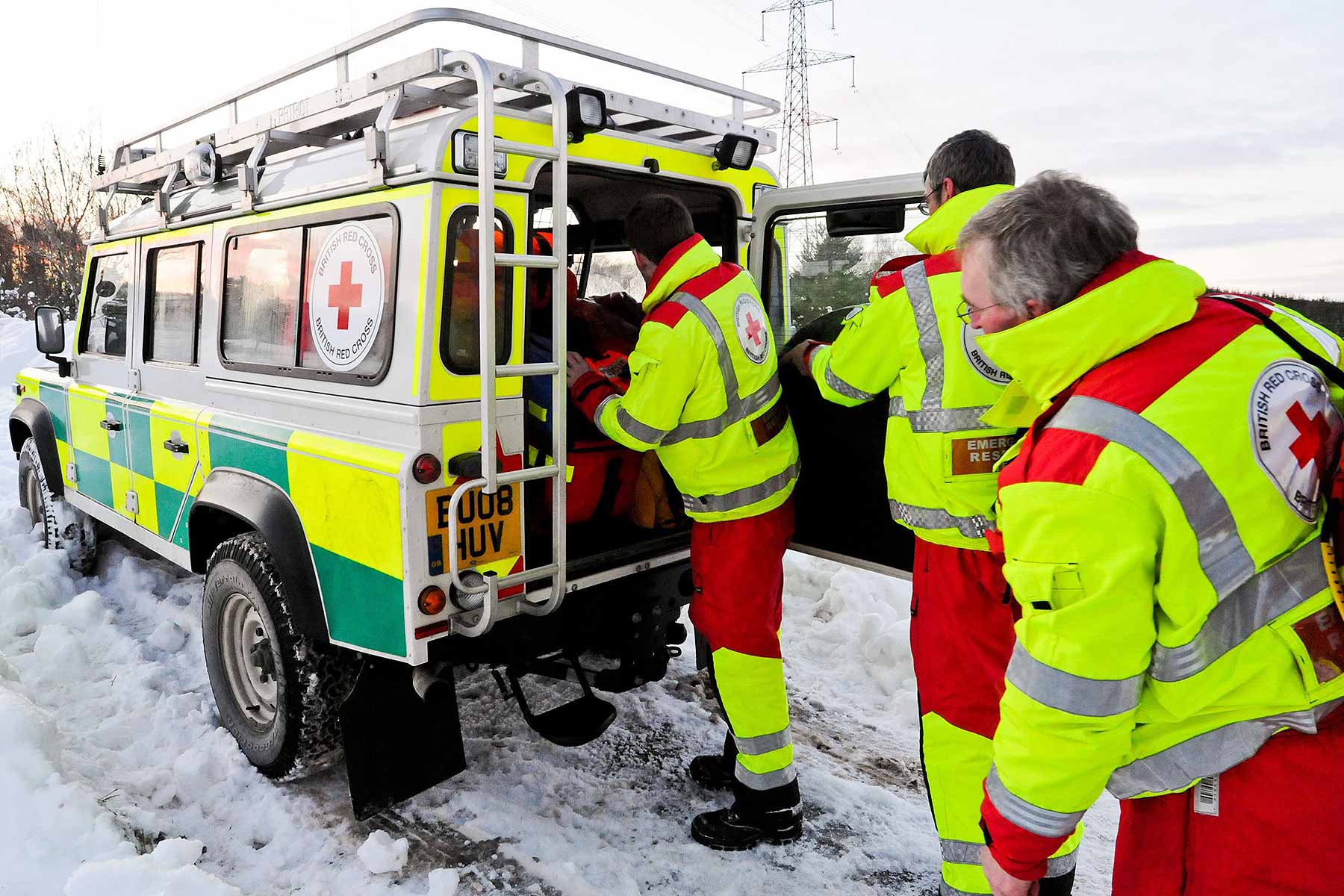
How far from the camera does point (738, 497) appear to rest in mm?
2936

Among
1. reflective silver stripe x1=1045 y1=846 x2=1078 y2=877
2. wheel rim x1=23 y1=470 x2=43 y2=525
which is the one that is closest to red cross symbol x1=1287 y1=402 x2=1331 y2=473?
reflective silver stripe x1=1045 y1=846 x2=1078 y2=877

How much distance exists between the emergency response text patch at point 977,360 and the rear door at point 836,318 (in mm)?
664

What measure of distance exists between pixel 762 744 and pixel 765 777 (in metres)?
0.12

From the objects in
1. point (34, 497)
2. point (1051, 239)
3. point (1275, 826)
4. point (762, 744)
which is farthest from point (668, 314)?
point (34, 497)

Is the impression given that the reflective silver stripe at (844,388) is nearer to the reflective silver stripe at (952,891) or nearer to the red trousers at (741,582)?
the red trousers at (741,582)

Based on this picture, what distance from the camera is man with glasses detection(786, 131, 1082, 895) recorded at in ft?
7.63

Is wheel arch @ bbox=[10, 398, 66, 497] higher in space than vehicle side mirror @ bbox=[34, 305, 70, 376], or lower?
lower

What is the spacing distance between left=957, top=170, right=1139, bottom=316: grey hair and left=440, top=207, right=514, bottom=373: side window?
1.49m

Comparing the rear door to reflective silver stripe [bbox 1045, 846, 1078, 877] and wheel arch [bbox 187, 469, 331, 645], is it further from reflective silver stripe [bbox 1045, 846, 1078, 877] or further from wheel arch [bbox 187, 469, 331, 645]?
wheel arch [bbox 187, 469, 331, 645]

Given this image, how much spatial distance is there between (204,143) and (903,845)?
3.74 meters

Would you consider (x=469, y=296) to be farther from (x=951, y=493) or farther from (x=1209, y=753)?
(x=1209, y=753)

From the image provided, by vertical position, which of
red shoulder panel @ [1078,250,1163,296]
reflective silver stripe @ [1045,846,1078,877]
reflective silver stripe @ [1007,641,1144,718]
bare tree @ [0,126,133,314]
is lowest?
reflective silver stripe @ [1045,846,1078,877]

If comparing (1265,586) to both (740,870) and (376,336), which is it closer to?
(740,870)

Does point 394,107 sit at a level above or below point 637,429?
above
